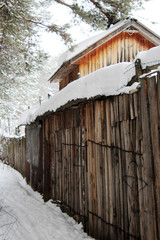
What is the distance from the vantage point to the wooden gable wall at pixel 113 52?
321 inches

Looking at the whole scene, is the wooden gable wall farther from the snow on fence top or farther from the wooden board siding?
Answer: the snow on fence top

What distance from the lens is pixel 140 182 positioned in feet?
8.48

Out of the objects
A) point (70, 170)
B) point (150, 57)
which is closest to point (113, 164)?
point (150, 57)

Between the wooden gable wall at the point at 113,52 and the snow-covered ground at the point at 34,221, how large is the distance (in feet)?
16.6

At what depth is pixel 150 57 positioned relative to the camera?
2408mm

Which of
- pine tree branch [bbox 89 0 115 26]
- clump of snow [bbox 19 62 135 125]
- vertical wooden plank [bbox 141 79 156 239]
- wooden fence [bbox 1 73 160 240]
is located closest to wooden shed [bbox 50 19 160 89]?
pine tree branch [bbox 89 0 115 26]

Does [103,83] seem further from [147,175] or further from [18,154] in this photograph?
[18,154]

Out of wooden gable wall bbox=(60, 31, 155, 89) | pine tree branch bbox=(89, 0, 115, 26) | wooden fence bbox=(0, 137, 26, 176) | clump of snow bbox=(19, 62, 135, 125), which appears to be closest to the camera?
clump of snow bbox=(19, 62, 135, 125)

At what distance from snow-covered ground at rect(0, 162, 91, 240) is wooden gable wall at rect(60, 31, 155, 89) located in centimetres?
505

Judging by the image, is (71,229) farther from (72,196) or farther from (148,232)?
(148,232)

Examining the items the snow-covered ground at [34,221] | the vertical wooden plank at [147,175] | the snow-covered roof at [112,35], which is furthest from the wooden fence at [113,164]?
the snow-covered roof at [112,35]

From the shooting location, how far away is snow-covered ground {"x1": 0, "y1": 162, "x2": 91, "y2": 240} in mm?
3898

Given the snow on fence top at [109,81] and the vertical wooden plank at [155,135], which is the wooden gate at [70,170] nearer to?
the snow on fence top at [109,81]

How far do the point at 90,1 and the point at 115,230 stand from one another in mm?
5159
